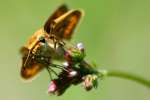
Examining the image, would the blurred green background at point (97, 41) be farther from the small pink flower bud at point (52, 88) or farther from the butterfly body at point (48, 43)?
the small pink flower bud at point (52, 88)

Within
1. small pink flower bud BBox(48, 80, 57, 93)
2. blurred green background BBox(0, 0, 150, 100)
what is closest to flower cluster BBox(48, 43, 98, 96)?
small pink flower bud BBox(48, 80, 57, 93)

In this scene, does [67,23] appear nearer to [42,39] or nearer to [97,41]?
[42,39]

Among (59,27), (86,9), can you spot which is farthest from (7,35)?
(59,27)

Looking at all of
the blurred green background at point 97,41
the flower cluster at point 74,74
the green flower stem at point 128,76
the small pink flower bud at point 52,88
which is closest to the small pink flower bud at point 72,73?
the flower cluster at point 74,74

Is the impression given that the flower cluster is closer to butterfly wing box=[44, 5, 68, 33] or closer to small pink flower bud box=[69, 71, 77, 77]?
small pink flower bud box=[69, 71, 77, 77]

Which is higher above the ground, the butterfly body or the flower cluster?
the butterfly body

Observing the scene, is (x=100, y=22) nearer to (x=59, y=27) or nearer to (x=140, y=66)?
(x=140, y=66)
